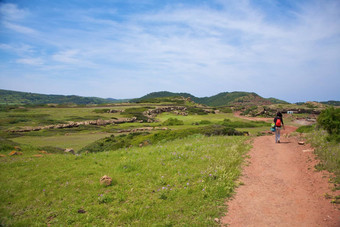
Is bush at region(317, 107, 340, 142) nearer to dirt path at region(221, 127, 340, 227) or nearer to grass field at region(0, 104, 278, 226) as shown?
dirt path at region(221, 127, 340, 227)

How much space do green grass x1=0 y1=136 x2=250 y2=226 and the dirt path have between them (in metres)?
0.62

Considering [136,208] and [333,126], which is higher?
[333,126]

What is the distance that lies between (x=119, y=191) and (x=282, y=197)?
620 cm

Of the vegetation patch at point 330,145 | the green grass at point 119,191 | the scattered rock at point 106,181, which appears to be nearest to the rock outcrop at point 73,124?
the green grass at point 119,191

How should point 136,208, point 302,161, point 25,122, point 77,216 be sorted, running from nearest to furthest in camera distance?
1. point 77,216
2. point 136,208
3. point 302,161
4. point 25,122

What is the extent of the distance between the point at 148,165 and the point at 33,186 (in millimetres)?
4867

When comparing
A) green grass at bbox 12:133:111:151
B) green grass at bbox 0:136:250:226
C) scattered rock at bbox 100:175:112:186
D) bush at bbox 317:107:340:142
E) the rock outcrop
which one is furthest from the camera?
the rock outcrop

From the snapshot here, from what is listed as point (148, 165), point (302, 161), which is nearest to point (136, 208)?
point (148, 165)

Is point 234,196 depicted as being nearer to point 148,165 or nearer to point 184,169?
point 184,169

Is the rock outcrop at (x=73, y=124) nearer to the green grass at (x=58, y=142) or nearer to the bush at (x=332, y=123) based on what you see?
the green grass at (x=58, y=142)

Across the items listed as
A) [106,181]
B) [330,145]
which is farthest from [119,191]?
[330,145]

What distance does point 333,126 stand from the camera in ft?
46.6

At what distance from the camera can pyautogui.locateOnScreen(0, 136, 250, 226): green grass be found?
6.22 metres

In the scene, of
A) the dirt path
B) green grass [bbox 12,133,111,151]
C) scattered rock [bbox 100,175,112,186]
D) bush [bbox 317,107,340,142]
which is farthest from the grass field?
green grass [bbox 12,133,111,151]
